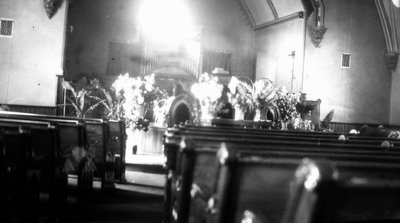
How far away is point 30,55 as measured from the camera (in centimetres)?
932

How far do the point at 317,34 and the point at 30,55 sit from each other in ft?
21.4

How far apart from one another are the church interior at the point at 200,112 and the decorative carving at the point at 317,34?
7 cm

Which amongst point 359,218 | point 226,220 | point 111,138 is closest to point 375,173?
point 359,218

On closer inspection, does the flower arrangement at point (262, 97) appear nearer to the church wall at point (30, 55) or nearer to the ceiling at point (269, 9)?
the ceiling at point (269, 9)

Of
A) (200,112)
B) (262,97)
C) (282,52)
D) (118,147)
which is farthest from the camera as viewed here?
(282,52)

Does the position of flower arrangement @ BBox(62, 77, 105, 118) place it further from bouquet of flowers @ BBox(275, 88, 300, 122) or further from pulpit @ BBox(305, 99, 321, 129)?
pulpit @ BBox(305, 99, 321, 129)

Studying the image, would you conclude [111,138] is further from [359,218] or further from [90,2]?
[90,2]

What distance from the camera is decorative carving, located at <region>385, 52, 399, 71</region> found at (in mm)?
10672

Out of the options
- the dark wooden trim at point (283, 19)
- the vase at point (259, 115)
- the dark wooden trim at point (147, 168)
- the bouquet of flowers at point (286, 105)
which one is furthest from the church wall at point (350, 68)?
the dark wooden trim at point (147, 168)

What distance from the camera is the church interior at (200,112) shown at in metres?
1.50

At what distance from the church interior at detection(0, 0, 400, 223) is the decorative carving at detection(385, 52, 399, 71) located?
2 cm

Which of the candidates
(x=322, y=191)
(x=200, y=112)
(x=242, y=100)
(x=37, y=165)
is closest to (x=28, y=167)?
(x=37, y=165)

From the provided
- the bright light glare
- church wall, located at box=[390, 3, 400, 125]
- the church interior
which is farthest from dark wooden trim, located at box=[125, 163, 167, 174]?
the bright light glare

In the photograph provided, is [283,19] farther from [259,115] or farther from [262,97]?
[259,115]
